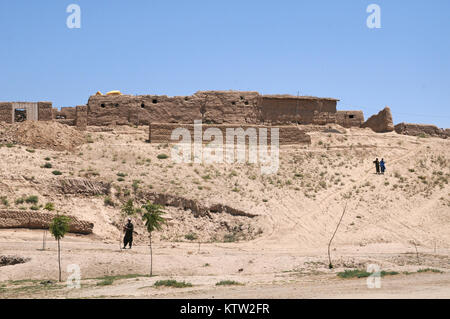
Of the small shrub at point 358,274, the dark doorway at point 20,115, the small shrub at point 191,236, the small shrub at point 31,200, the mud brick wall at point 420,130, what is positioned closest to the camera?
the small shrub at point 358,274

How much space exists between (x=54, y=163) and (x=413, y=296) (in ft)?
59.3

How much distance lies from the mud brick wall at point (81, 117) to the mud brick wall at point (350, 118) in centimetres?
1362

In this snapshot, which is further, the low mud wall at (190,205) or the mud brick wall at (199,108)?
the mud brick wall at (199,108)

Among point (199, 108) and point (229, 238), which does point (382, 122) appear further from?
point (229, 238)

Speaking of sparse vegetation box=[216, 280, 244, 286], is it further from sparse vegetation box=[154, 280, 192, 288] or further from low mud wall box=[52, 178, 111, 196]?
low mud wall box=[52, 178, 111, 196]

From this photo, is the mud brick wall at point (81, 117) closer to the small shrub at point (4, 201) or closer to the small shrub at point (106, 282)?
the small shrub at point (4, 201)

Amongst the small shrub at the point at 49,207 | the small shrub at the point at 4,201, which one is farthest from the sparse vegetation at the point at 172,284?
the small shrub at the point at 4,201

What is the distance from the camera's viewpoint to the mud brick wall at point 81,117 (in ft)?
101

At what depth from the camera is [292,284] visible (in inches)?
530

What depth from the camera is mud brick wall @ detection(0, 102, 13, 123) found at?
100 ft

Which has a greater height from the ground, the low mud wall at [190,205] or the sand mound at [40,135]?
the sand mound at [40,135]

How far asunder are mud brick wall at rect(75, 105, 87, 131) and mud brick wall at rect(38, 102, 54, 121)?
129 cm

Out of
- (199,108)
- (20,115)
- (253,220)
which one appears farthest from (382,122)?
(20,115)
